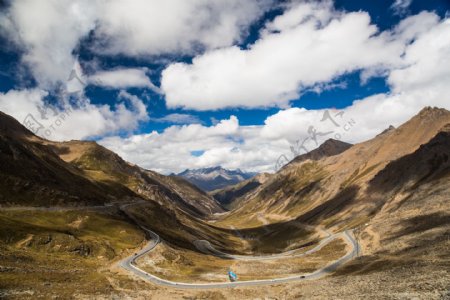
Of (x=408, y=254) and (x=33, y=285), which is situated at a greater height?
(x=33, y=285)

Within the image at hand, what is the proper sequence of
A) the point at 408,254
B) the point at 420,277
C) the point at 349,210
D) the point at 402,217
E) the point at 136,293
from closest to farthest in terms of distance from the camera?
1. the point at 420,277
2. the point at 136,293
3. the point at 408,254
4. the point at 402,217
5. the point at 349,210

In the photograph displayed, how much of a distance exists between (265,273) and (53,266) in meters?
50.8

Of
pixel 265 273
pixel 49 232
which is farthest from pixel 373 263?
pixel 49 232

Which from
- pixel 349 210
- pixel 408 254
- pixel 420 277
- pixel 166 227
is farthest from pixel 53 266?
pixel 349 210

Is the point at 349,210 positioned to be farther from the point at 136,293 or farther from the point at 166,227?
the point at 136,293

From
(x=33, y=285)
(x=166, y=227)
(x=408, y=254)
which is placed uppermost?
(x=166, y=227)

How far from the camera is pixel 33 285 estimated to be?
5497cm

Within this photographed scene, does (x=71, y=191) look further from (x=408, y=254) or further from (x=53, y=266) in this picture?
(x=408, y=254)

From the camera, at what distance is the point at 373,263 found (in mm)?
78312

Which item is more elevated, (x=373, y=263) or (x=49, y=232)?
(x=49, y=232)

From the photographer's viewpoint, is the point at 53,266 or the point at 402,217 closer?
the point at 53,266

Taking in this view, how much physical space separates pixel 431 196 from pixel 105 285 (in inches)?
4582

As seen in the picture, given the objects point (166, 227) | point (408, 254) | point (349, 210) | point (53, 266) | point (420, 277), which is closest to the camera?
point (420, 277)

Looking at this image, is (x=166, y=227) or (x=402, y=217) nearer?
(x=402, y=217)
